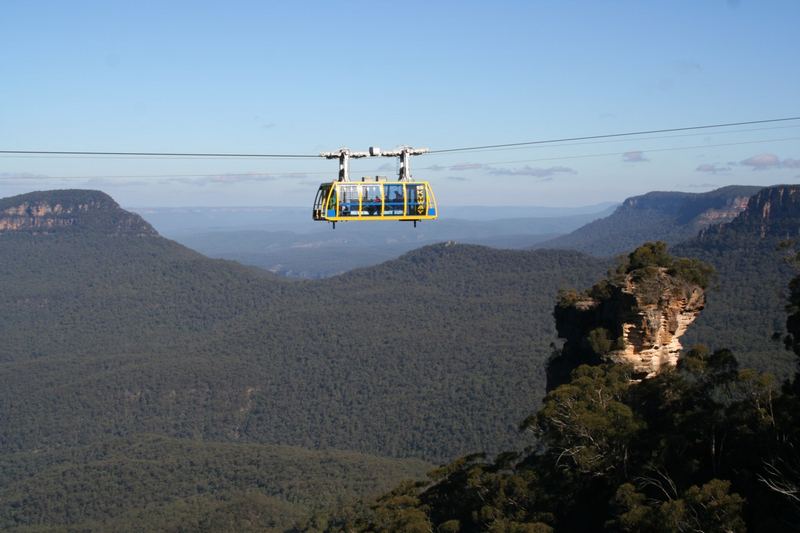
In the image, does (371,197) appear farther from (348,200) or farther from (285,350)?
(285,350)

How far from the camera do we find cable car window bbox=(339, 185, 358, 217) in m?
30.2

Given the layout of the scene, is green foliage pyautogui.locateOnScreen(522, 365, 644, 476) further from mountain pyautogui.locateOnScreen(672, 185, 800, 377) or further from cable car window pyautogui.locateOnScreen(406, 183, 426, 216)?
mountain pyautogui.locateOnScreen(672, 185, 800, 377)

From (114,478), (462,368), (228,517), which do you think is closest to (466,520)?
(228,517)

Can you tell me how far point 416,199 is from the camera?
3061 centimetres

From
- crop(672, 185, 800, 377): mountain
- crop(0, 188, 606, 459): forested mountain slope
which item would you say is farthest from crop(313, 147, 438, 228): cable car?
crop(0, 188, 606, 459): forested mountain slope

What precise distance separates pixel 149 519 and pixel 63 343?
9176cm

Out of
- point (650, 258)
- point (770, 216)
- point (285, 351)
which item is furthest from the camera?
point (285, 351)

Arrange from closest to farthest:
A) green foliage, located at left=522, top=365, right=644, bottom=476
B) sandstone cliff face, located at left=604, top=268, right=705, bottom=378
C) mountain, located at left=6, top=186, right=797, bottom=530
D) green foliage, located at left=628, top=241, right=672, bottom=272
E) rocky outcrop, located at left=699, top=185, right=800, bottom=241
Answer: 1. green foliage, located at left=522, top=365, right=644, bottom=476
2. sandstone cliff face, located at left=604, top=268, right=705, bottom=378
3. green foliage, located at left=628, top=241, right=672, bottom=272
4. mountain, located at left=6, top=186, right=797, bottom=530
5. rocky outcrop, located at left=699, top=185, right=800, bottom=241

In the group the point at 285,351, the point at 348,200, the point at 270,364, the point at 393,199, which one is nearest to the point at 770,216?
the point at 285,351

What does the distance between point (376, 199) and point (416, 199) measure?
1464 mm

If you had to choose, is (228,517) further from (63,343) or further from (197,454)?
(63,343)

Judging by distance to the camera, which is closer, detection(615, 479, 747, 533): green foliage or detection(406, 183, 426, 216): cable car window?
detection(615, 479, 747, 533): green foliage

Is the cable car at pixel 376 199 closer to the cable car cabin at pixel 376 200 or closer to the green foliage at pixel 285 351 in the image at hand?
the cable car cabin at pixel 376 200

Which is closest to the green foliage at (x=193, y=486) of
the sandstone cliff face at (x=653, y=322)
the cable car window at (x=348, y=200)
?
the sandstone cliff face at (x=653, y=322)
